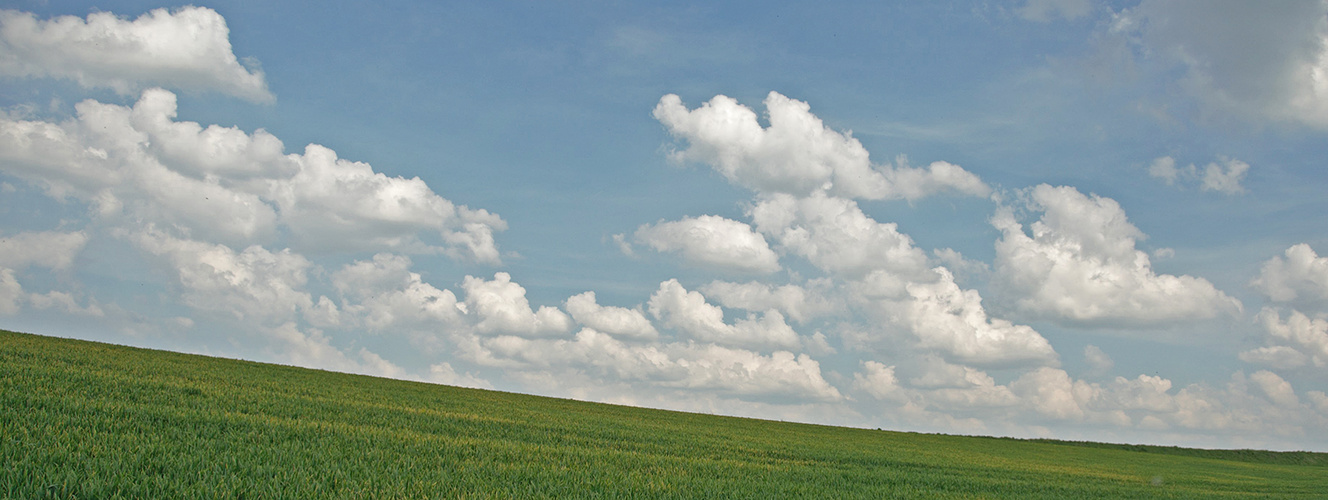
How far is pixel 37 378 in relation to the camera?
1709 cm

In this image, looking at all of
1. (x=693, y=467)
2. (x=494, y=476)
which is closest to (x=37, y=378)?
(x=494, y=476)

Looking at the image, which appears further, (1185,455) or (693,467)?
(1185,455)

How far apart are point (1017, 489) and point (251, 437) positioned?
20481mm

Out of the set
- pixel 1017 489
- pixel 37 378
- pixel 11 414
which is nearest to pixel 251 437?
pixel 11 414

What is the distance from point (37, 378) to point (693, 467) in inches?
637

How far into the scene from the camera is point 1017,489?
69.6 ft

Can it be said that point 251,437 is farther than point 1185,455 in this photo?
No

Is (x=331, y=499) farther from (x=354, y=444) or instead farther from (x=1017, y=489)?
(x=1017, y=489)

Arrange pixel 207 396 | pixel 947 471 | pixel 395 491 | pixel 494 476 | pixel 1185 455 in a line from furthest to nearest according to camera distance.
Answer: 1. pixel 1185 455
2. pixel 947 471
3. pixel 207 396
4. pixel 494 476
5. pixel 395 491

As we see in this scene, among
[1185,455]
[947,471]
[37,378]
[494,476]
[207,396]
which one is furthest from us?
[1185,455]

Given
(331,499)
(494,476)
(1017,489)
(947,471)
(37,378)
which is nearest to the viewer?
(331,499)

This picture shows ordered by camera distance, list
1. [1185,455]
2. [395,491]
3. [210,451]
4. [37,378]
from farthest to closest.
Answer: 1. [1185,455]
2. [37,378]
3. [210,451]
4. [395,491]

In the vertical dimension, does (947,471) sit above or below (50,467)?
below

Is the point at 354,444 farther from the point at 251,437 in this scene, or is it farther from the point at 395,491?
the point at 395,491
